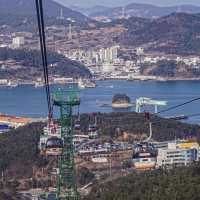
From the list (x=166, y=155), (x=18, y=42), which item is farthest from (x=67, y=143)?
(x=18, y=42)

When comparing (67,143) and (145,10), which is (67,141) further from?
(145,10)

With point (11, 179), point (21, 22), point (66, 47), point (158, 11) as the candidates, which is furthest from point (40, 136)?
point (158, 11)

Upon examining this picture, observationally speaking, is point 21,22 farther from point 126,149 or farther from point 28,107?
point 126,149

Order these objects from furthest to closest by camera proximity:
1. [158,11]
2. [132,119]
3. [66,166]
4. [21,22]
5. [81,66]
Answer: [158,11]
[21,22]
[81,66]
[132,119]
[66,166]

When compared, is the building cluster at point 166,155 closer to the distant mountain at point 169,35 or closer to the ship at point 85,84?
the ship at point 85,84

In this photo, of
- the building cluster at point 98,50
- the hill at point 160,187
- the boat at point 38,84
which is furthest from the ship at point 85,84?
the hill at point 160,187

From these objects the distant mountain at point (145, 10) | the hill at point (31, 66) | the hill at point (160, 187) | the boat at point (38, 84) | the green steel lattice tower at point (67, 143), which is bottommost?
the boat at point (38, 84)

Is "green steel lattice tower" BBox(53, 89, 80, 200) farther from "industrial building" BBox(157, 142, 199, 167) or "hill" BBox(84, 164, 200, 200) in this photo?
"industrial building" BBox(157, 142, 199, 167)
